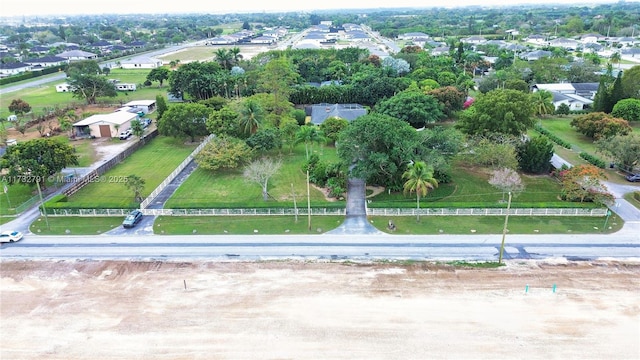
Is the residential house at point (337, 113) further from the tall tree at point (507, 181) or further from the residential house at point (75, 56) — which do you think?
the residential house at point (75, 56)

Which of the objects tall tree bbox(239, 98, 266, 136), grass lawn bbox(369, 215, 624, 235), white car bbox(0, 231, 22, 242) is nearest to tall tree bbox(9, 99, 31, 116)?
tall tree bbox(239, 98, 266, 136)

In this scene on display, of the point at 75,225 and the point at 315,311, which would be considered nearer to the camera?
the point at 315,311

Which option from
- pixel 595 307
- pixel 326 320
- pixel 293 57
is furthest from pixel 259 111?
pixel 293 57

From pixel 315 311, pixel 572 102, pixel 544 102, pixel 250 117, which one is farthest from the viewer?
pixel 572 102

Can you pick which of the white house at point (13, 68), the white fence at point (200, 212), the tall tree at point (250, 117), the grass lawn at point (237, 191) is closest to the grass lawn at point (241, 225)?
the white fence at point (200, 212)

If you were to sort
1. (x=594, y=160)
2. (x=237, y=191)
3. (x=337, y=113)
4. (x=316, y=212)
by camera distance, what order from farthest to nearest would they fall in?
1. (x=337, y=113)
2. (x=594, y=160)
3. (x=237, y=191)
4. (x=316, y=212)

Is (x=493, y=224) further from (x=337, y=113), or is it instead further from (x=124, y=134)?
(x=124, y=134)

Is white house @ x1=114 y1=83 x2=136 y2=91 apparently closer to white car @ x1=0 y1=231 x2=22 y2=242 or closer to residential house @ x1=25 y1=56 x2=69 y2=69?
residential house @ x1=25 y1=56 x2=69 y2=69

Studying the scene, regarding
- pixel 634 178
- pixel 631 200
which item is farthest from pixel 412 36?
pixel 631 200
